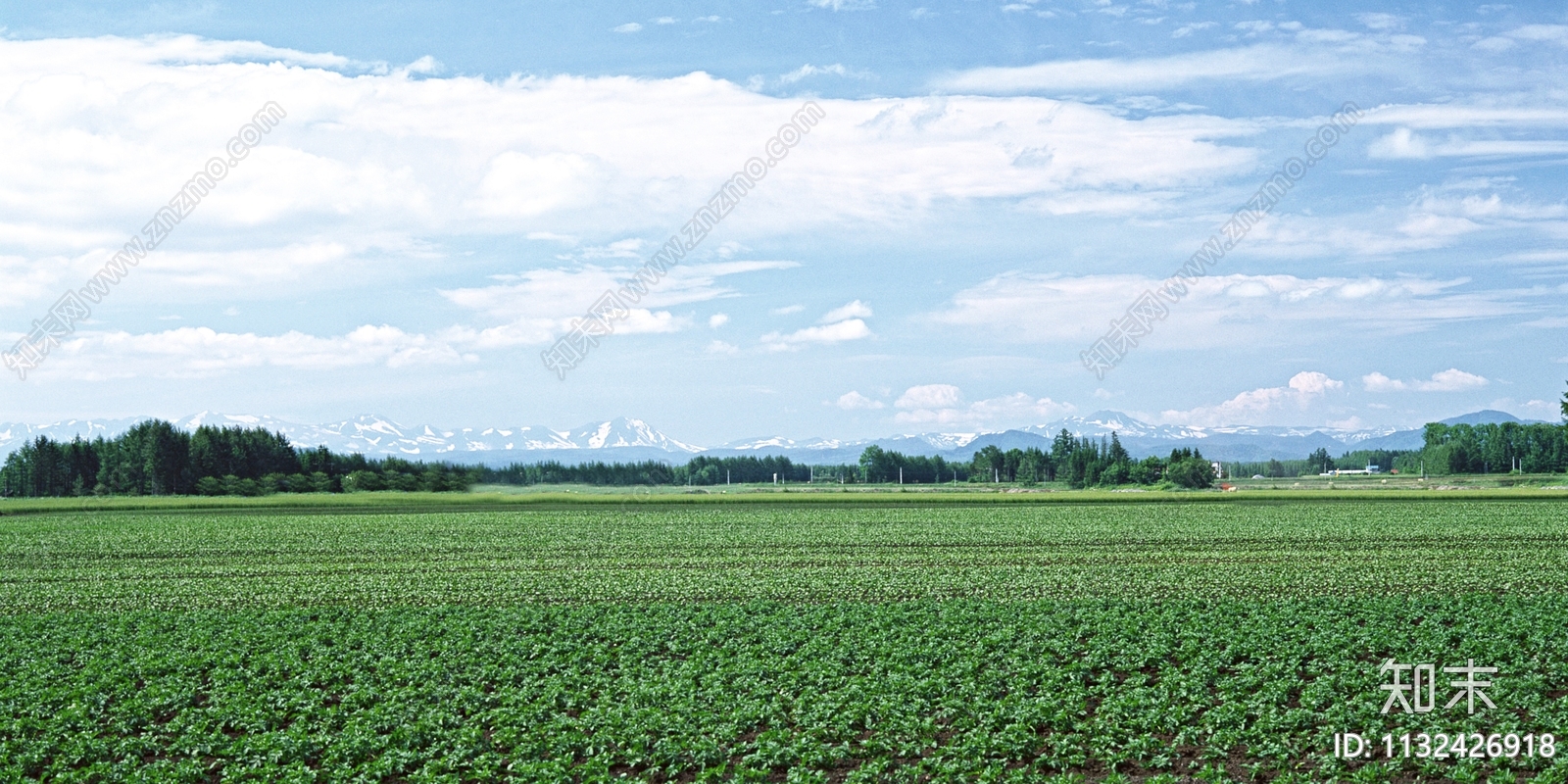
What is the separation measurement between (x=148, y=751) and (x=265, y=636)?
30.6 ft

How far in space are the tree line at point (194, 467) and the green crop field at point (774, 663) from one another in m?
77.0

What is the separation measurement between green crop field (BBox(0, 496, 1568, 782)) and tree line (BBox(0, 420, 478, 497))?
77023 millimetres

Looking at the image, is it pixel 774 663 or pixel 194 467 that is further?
pixel 194 467

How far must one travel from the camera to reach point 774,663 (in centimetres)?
2362

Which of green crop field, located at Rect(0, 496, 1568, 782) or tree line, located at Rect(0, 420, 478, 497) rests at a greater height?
tree line, located at Rect(0, 420, 478, 497)

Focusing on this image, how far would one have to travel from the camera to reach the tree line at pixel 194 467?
12469cm

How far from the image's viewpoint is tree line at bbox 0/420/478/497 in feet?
409

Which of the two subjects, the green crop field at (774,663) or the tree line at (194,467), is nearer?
the green crop field at (774,663)

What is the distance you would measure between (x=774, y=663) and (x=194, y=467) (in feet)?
413

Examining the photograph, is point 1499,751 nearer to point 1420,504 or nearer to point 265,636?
point 265,636

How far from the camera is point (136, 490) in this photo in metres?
130

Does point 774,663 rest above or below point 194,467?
below

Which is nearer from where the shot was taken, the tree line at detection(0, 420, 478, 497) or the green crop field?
the green crop field

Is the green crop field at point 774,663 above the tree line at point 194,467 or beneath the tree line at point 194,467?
beneath
